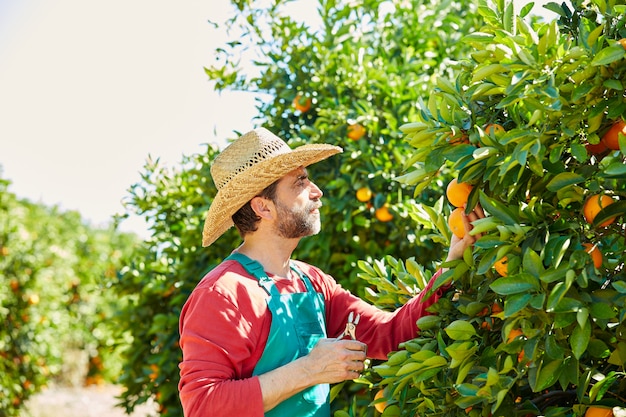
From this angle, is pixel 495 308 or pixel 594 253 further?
pixel 495 308

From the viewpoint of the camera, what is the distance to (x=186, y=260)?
375cm

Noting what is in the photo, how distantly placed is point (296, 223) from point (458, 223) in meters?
0.57

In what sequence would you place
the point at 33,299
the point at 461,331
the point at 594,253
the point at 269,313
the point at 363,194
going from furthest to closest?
the point at 33,299 < the point at 363,194 < the point at 269,313 < the point at 461,331 < the point at 594,253

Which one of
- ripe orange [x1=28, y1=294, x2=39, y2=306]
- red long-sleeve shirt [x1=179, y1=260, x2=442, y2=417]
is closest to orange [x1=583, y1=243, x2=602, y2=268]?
red long-sleeve shirt [x1=179, y1=260, x2=442, y2=417]

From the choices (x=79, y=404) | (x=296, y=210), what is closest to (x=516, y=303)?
(x=296, y=210)

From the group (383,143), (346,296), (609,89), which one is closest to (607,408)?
(609,89)

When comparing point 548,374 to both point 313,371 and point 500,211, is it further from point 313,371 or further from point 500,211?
point 313,371

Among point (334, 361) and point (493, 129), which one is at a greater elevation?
point (493, 129)

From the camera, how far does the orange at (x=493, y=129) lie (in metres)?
1.65

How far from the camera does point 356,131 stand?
3342 millimetres

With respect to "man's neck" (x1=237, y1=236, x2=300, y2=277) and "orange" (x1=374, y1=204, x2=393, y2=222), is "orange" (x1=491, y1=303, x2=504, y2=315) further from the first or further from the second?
"orange" (x1=374, y1=204, x2=393, y2=222)

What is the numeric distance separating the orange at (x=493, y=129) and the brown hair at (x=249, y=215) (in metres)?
0.78

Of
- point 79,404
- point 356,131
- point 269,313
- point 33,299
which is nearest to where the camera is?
point 269,313

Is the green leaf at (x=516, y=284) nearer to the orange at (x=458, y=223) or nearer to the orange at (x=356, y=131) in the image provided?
the orange at (x=458, y=223)
